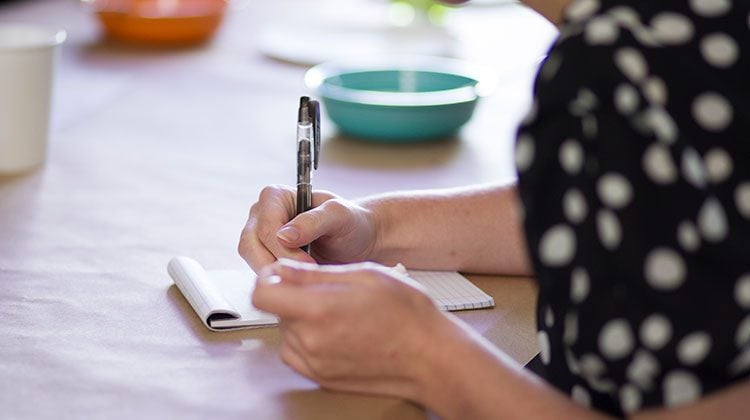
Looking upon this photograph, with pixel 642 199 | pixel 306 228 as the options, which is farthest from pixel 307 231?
pixel 642 199

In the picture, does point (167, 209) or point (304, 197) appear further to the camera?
point (167, 209)

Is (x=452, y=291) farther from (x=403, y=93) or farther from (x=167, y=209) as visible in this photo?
(x=403, y=93)

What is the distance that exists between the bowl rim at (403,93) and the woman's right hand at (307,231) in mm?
498

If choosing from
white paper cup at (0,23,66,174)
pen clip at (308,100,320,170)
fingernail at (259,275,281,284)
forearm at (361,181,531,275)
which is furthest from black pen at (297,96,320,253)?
white paper cup at (0,23,66,174)

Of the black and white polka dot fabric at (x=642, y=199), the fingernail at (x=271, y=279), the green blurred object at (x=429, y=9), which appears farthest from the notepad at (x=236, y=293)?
the green blurred object at (x=429, y=9)

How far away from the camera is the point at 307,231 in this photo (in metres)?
1.15

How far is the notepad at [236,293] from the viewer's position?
109 cm

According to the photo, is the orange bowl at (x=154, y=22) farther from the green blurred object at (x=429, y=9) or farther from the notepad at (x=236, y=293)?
the notepad at (x=236, y=293)

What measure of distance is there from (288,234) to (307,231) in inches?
0.9

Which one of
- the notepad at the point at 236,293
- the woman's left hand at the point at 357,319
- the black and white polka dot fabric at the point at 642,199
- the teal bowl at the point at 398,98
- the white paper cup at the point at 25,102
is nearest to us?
the black and white polka dot fabric at the point at 642,199

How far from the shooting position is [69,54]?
2152 millimetres

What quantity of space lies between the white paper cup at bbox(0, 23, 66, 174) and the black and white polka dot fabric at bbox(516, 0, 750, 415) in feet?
2.93

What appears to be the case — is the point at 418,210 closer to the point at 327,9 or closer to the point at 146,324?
the point at 146,324

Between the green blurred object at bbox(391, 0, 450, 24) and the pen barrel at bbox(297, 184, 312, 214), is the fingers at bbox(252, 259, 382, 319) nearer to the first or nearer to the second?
the pen barrel at bbox(297, 184, 312, 214)
